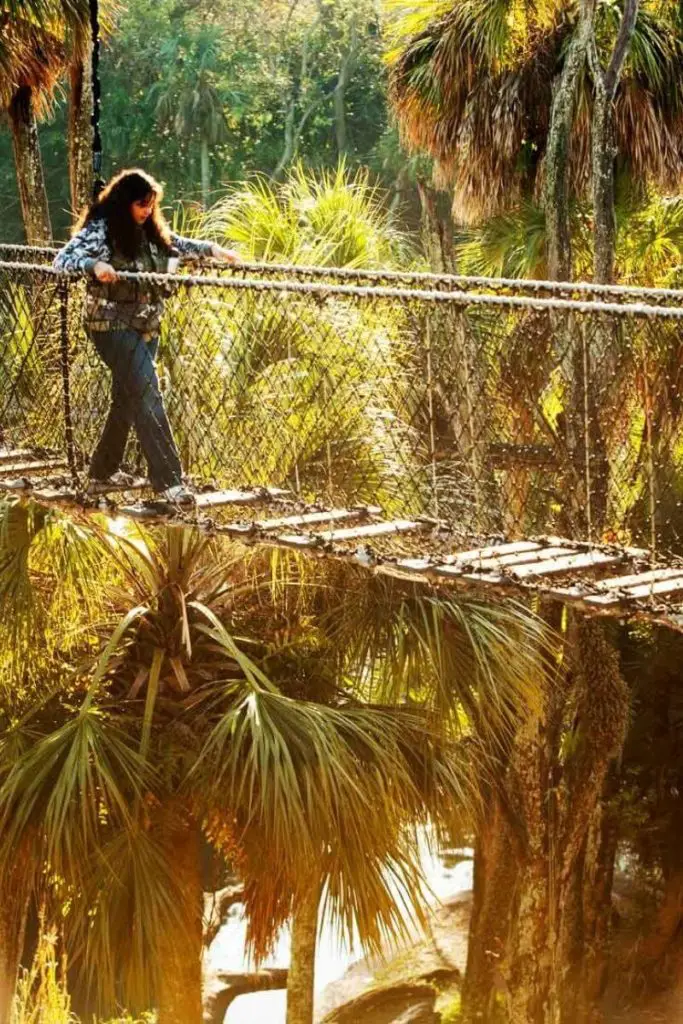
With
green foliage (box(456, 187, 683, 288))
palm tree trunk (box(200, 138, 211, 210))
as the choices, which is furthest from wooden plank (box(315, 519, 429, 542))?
palm tree trunk (box(200, 138, 211, 210))

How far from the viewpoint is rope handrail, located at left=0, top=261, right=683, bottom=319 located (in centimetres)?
518

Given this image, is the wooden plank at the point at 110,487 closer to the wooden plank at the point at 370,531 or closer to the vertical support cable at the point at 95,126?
the wooden plank at the point at 370,531

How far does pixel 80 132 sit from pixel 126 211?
21.1ft

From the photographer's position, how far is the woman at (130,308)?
6.56 m

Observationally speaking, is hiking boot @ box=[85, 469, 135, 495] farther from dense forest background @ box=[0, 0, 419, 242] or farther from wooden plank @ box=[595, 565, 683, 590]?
dense forest background @ box=[0, 0, 419, 242]

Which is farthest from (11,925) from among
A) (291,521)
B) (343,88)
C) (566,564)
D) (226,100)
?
(343,88)

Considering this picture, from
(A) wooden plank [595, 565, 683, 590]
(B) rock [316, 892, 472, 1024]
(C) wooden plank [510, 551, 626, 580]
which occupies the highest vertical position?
(C) wooden plank [510, 551, 626, 580]

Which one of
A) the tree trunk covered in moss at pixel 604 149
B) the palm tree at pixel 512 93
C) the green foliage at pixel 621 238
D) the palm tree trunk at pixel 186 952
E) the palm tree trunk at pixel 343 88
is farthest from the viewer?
the palm tree trunk at pixel 343 88

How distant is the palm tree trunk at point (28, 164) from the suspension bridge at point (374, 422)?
2.44 m

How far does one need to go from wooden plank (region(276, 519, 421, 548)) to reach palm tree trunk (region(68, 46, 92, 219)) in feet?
21.7

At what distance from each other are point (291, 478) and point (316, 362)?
67cm

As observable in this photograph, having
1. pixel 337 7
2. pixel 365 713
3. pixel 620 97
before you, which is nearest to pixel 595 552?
pixel 365 713

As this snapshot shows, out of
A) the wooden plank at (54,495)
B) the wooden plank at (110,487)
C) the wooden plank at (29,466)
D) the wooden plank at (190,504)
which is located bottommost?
the wooden plank at (190,504)

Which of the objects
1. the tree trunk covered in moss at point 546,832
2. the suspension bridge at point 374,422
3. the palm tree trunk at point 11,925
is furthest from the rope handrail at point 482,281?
the tree trunk covered in moss at point 546,832
